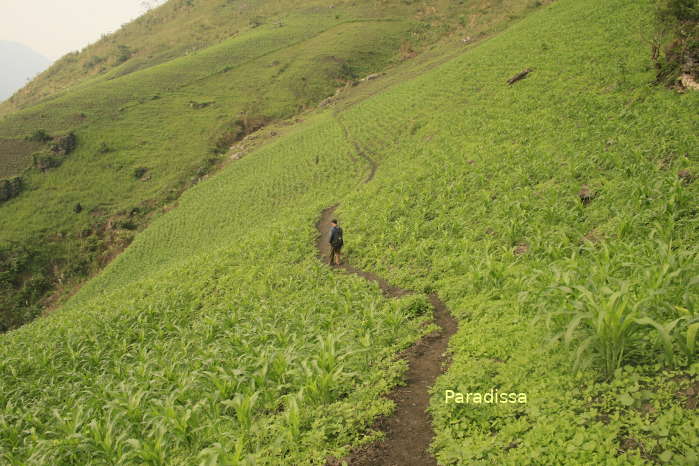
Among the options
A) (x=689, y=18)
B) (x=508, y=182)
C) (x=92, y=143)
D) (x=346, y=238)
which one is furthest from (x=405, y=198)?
(x=92, y=143)

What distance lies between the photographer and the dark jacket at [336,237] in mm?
16125

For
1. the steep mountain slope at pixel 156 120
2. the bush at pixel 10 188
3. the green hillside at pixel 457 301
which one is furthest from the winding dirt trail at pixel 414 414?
the bush at pixel 10 188

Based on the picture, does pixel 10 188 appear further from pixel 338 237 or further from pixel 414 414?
pixel 414 414

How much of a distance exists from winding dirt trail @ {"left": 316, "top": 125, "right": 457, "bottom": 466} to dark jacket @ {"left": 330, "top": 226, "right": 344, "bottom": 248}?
272 inches

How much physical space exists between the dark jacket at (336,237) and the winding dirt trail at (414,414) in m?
6.92

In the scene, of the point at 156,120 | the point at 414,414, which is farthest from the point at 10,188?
the point at 414,414

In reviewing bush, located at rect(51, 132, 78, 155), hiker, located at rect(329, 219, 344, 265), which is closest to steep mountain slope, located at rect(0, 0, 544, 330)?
bush, located at rect(51, 132, 78, 155)

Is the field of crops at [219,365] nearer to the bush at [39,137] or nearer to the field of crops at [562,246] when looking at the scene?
the field of crops at [562,246]

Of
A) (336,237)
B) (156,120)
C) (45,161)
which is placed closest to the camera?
(336,237)

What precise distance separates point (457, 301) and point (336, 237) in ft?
24.3

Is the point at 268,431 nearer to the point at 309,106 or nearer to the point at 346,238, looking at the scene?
the point at 346,238

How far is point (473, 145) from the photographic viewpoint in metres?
21.2

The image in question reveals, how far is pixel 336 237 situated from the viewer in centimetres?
1619

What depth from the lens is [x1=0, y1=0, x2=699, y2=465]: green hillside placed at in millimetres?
5035
